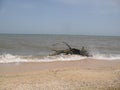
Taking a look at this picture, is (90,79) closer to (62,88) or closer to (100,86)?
(100,86)

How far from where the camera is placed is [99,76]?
32.8 ft

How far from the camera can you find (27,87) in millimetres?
7836

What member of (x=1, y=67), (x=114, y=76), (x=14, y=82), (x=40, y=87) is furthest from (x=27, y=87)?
(x=1, y=67)

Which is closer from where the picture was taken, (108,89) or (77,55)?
(108,89)

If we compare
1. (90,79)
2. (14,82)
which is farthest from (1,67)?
(90,79)

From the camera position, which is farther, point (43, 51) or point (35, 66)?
point (43, 51)

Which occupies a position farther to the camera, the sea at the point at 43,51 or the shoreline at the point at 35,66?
the sea at the point at 43,51

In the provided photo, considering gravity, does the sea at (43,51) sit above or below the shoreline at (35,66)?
above

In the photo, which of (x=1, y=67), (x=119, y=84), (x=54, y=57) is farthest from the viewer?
(x=54, y=57)

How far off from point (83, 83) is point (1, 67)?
6.39m

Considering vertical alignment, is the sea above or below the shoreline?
above

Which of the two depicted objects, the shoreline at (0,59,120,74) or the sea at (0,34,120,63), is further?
the sea at (0,34,120,63)

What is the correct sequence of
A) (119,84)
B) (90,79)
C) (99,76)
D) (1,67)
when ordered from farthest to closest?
(1,67) < (99,76) < (90,79) < (119,84)

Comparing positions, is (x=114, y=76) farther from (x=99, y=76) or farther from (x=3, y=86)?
(x=3, y=86)
